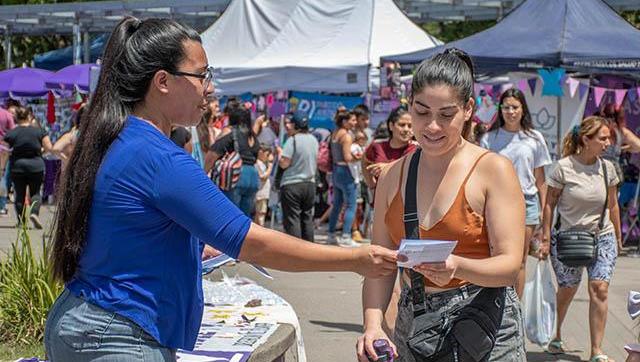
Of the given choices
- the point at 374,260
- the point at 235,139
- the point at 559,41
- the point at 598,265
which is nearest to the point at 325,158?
the point at 235,139

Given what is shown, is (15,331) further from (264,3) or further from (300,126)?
(264,3)

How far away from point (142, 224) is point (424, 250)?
792mm

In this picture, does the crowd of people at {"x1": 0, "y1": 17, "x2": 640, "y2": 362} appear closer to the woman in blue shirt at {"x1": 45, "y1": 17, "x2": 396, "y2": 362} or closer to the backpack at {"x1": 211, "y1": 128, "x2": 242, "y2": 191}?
the woman in blue shirt at {"x1": 45, "y1": 17, "x2": 396, "y2": 362}

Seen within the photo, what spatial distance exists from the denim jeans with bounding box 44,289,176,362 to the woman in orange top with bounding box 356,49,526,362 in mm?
830

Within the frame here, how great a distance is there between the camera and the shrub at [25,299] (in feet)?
22.2

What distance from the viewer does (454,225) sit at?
3.64 metres

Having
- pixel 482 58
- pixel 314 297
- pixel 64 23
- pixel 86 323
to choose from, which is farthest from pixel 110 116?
pixel 64 23

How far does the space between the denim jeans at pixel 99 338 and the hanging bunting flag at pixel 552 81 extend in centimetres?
1113

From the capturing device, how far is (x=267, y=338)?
5.12 m

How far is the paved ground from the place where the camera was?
8422 mm

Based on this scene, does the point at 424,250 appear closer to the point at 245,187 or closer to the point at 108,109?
the point at 108,109

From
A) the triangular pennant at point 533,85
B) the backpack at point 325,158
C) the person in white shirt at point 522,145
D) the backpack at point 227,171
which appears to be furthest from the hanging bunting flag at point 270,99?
the person in white shirt at point 522,145

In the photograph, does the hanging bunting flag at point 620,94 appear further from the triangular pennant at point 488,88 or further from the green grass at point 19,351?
the green grass at point 19,351

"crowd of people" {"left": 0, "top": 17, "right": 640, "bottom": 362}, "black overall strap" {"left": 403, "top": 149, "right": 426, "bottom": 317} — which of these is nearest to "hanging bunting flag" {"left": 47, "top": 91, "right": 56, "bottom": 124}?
"crowd of people" {"left": 0, "top": 17, "right": 640, "bottom": 362}
